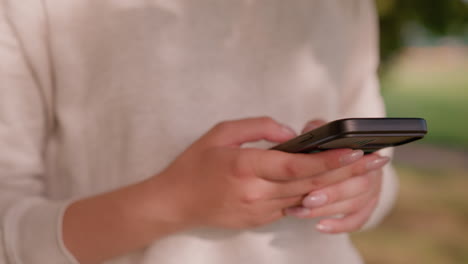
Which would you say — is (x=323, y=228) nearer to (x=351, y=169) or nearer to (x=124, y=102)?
(x=351, y=169)

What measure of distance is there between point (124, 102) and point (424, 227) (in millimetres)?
4714

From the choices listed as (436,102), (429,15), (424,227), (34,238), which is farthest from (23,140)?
(436,102)

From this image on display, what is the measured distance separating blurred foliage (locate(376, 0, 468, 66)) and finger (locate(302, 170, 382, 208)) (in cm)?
246

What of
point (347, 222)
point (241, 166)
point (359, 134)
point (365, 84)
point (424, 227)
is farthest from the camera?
point (424, 227)

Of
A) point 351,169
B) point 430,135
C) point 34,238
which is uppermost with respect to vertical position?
point 351,169

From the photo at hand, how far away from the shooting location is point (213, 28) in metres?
0.97

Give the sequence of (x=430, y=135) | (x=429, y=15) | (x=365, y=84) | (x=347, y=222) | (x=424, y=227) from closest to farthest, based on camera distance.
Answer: (x=347, y=222) < (x=365, y=84) < (x=429, y=15) < (x=424, y=227) < (x=430, y=135)

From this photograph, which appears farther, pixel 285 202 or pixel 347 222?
pixel 347 222

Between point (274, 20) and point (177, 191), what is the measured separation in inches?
17.8

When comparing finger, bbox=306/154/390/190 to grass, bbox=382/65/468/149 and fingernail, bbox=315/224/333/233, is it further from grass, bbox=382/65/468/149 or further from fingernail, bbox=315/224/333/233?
grass, bbox=382/65/468/149

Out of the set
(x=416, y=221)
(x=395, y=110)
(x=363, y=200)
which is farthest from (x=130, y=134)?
(x=395, y=110)

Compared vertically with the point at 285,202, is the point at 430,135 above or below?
below

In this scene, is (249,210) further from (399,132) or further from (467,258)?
(467,258)

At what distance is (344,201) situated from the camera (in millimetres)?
957
